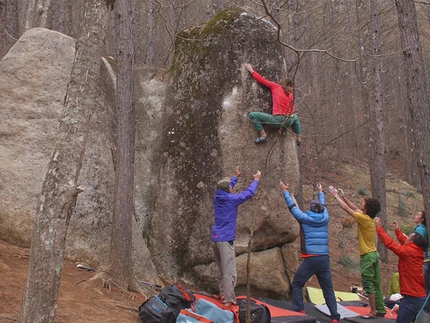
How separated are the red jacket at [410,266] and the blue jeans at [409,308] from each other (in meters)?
0.09

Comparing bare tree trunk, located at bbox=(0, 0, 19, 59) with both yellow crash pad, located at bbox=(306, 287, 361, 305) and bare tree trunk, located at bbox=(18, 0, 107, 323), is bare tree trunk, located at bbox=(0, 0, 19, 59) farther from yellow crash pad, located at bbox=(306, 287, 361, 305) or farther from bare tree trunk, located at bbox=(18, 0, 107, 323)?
yellow crash pad, located at bbox=(306, 287, 361, 305)

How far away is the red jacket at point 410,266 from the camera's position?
20.9 ft

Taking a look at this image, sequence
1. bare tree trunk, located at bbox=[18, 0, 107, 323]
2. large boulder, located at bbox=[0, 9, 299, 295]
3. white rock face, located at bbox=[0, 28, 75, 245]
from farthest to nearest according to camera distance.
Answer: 1. large boulder, located at bbox=[0, 9, 299, 295]
2. white rock face, located at bbox=[0, 28, 75, 245]
3. bare tree trunk, located at bbox=[18, 0, 107, 323]

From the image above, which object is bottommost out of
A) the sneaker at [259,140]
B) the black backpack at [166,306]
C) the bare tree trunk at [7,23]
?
the black backpack at [166,306]

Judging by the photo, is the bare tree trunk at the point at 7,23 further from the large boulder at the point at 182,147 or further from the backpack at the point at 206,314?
the backpack at the point at 206,314

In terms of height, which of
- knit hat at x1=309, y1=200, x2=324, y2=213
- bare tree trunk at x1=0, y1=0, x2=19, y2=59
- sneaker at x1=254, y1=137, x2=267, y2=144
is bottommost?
knit hat at x1=309, y1=200, x2=324, y2=213

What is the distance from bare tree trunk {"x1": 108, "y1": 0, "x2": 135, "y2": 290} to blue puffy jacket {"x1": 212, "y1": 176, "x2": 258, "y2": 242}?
1429mm

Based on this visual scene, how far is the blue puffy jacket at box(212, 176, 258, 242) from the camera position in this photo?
684cm

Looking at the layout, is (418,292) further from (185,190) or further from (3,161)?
(3,161)

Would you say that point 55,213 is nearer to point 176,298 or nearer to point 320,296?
point 176,298

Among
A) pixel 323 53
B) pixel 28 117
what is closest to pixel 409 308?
pixel 28 117

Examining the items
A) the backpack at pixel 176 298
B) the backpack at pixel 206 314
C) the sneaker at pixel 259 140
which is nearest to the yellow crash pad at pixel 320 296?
the sneaker at pixel 259 140

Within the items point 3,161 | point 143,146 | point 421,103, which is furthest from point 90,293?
point 421,103

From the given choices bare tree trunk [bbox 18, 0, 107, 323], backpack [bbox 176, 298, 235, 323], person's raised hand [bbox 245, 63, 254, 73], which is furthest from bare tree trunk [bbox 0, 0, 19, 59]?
backpack [bbox 176, 298, 235, 323]
